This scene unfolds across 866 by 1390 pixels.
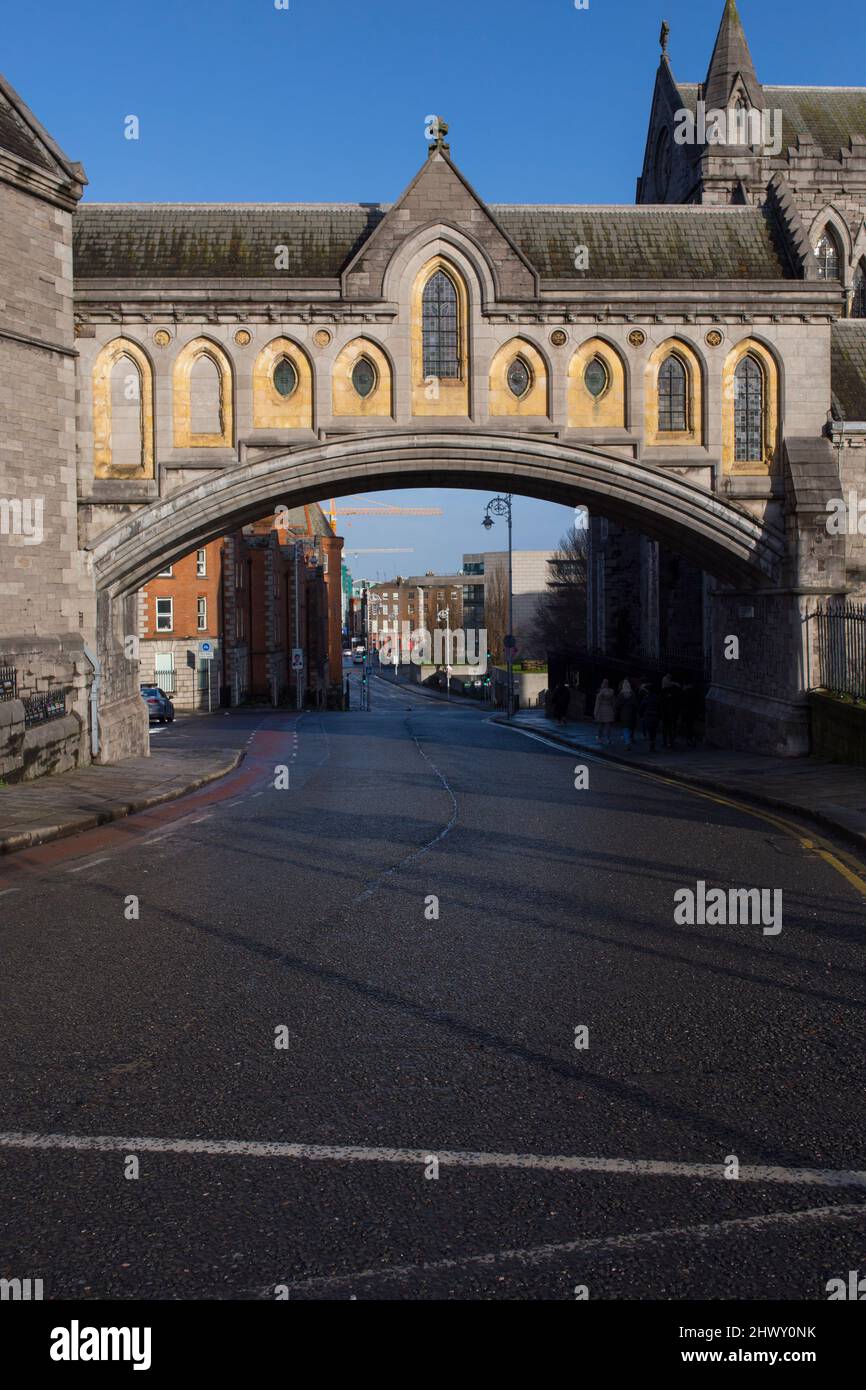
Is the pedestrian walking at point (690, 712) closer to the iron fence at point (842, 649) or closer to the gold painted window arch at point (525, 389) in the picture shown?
the iron fence at point (842, 649)

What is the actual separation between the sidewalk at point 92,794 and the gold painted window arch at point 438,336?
8452 mm

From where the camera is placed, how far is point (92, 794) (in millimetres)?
17094

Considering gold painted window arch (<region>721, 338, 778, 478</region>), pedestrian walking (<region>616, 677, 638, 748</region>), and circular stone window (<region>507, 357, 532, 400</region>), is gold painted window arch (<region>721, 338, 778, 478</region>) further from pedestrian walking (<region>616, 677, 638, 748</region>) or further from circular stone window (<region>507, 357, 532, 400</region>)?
pedestrian walking (<region>616, 677, 638, 748</region>)

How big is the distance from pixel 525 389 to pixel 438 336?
198 centimetres

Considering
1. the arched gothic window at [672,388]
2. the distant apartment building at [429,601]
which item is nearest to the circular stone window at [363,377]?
the arched gothic window at [672,388]

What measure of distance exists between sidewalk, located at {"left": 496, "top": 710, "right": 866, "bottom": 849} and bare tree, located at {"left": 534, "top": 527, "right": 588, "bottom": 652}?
60.3 meters

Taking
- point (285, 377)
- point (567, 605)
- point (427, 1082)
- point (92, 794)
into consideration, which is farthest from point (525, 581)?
point (427, 1082)

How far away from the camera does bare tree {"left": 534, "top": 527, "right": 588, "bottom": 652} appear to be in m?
95.7

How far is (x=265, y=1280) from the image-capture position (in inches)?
141

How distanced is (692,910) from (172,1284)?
243 inches

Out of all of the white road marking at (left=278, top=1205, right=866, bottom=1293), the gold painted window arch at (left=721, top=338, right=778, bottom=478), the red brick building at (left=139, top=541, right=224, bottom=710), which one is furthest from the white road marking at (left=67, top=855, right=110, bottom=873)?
the red brick building at (left=139, top=541, right=224, bottom=710)

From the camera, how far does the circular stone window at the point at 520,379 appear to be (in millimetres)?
23906

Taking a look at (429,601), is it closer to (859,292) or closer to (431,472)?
(859,292)
